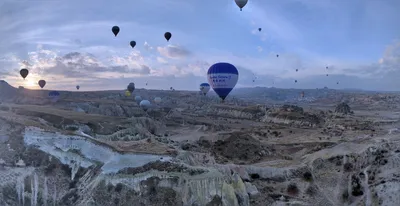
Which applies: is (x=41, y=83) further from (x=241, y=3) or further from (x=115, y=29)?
(x=241, y=3)

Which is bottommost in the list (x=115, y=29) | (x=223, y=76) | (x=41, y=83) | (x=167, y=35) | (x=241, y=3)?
(x=41, y=83)

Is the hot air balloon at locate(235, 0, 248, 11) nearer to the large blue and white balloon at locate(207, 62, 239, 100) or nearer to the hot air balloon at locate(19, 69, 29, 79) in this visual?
the large blue and white balloon at locate(207, 62, 239, 100)

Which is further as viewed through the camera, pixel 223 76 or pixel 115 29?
pixel 115 29

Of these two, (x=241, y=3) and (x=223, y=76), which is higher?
(x=241, y=3)

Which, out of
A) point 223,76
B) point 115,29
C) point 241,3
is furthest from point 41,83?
point 241,3

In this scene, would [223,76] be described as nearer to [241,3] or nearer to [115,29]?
[241,3]

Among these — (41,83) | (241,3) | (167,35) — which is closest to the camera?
(241,3)

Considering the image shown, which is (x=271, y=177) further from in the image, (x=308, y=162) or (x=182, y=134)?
(x=182, y=134)

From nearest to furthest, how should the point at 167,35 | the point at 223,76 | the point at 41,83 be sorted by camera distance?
the point at 223,76, the point at 167,35, the point at 41,83

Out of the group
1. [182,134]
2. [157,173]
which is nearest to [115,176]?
[157,173]
